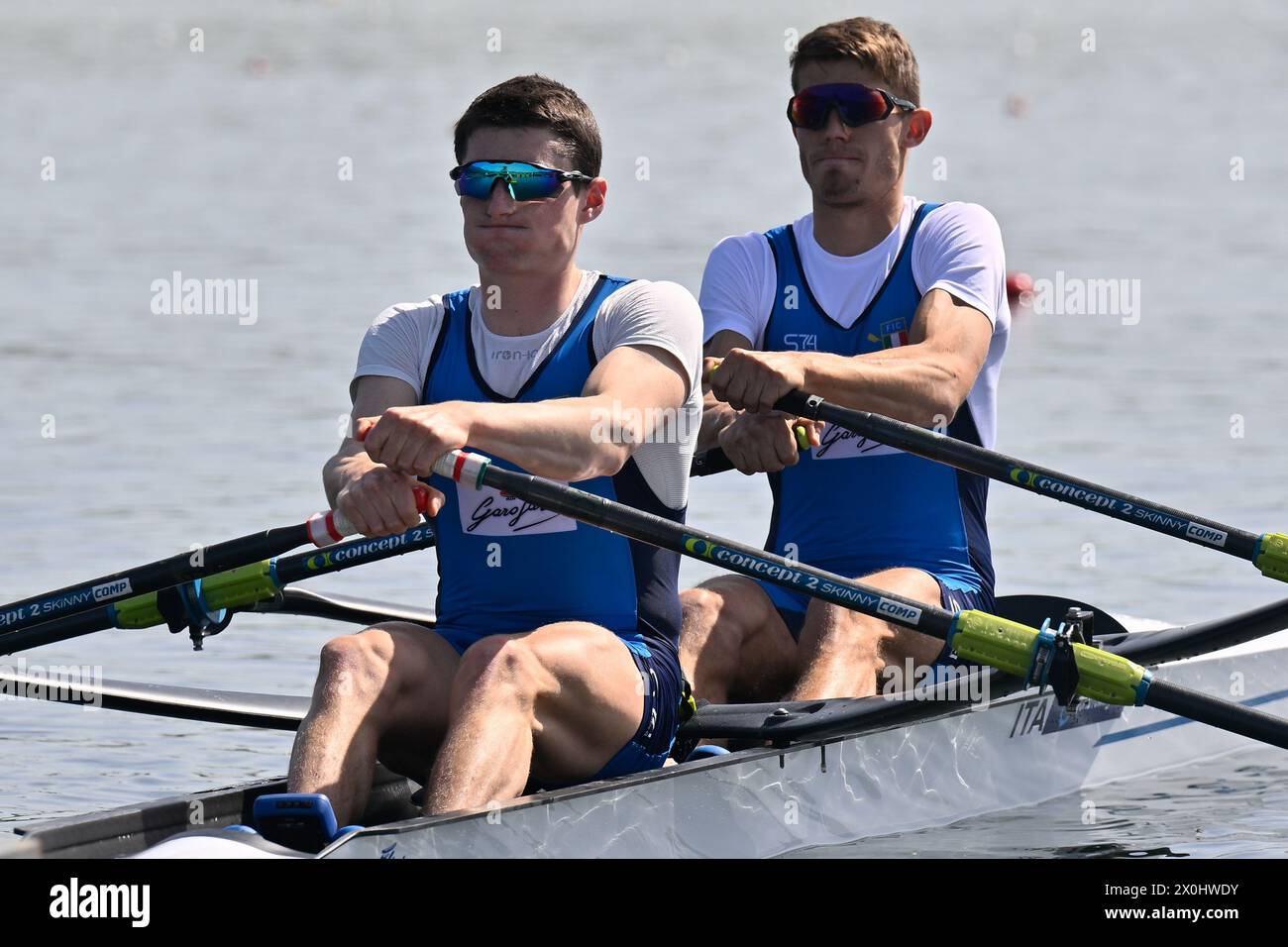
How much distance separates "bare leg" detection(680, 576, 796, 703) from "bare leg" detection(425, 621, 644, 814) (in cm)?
111

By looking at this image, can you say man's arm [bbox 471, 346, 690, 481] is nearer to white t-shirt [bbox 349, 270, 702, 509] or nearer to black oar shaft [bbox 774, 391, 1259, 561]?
white t-shirt [bbox 349, 270, 702, 509]

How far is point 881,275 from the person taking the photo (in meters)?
7.05

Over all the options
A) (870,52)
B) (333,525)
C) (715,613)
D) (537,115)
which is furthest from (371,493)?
(870,52)

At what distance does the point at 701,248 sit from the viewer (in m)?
19.8

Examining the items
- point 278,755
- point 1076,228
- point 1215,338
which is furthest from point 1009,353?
point 278,755

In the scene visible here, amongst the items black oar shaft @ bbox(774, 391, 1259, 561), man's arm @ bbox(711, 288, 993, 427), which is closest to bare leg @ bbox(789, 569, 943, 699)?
black oar shaft @ bbox(774, 391, 1259, 561)

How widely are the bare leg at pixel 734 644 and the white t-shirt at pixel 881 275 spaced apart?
0.90 m

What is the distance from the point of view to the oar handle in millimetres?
5277

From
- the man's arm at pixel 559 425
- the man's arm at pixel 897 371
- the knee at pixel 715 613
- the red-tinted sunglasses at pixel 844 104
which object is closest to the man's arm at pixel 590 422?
the man's arm at pixel 559 425

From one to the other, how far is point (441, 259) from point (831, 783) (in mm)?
13229
